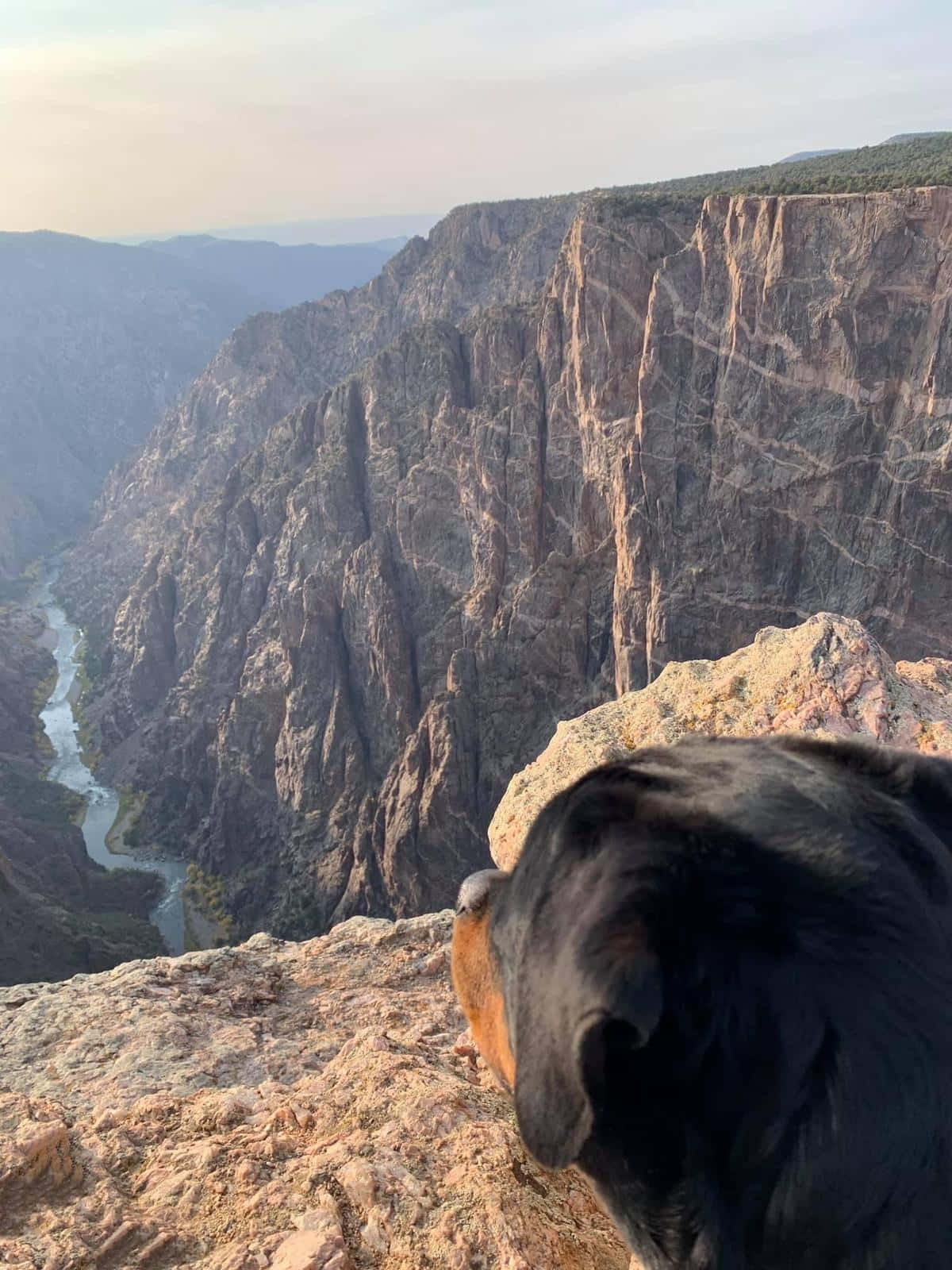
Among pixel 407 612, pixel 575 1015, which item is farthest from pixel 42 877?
pixel 575 1015

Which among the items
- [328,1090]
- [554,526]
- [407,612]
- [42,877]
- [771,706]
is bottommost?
[42,877]

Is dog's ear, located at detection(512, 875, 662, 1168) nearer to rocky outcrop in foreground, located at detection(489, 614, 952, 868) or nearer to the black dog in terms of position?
the black dog

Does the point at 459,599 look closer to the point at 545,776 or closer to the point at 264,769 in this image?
the point at 264,769

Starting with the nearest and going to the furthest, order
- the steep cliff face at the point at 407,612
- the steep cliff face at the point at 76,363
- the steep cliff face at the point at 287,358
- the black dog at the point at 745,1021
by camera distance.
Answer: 1. the black dog at the point at 745,1021
2. the steep cliff face at the point at 407,612
3. the steep cliff face at the point at 287,358
4. the steep cliff face at the point at 76,363

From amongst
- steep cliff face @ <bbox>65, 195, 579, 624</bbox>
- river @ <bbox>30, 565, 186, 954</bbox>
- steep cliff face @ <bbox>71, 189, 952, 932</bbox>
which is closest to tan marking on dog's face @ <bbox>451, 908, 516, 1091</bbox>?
steep cliff face @ <bbox>71, 189, 952, 932</bbox>

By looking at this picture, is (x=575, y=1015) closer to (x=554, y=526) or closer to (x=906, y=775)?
(x=906, y=775)

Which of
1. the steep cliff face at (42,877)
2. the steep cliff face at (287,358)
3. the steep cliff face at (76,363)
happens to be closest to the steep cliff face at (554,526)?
the steep cliff face at (42,877)

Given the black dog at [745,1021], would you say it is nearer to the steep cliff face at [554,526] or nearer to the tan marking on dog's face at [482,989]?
the tan marking on dog's face at [482,989]
